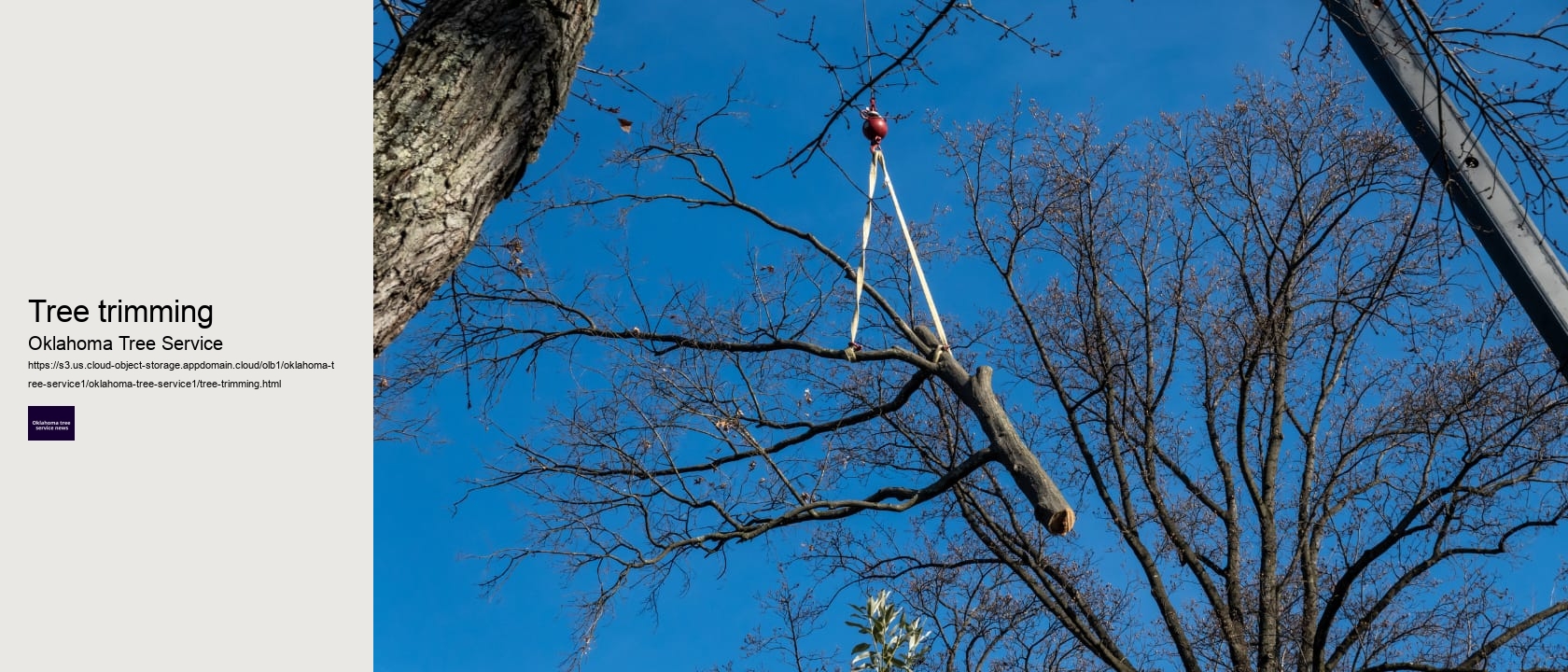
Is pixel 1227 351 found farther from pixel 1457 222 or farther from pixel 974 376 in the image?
pixel 1457 222

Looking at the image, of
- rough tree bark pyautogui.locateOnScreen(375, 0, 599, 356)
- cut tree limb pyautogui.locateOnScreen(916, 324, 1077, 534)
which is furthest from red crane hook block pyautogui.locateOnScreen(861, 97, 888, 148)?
rough tree bark pyautogui.locateOnScreen(375, 0, 599, 356)

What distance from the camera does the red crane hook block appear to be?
14.1 feet

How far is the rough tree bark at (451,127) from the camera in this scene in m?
2.03

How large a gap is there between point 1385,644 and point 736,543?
12.8ft

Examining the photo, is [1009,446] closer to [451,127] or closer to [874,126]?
[874,126]

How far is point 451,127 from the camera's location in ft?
6.86

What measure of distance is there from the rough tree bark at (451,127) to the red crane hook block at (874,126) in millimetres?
2119

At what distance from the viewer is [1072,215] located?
24.8ft
